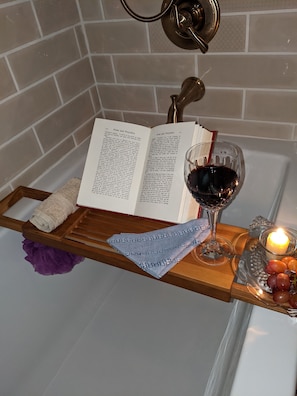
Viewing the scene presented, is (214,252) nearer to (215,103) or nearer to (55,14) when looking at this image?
(215,103)

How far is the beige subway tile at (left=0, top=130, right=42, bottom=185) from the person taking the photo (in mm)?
955

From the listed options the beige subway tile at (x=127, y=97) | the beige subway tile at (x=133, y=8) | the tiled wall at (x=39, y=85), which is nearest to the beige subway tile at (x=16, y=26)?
the tiled wall at (x=39, y=85)

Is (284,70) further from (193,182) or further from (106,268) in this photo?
(106,268)

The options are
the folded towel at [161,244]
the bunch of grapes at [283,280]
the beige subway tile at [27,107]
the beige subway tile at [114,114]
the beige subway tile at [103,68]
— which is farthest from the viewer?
the beige subway tile at [114,114]

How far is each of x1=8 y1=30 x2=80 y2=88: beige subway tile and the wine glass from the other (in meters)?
0.55

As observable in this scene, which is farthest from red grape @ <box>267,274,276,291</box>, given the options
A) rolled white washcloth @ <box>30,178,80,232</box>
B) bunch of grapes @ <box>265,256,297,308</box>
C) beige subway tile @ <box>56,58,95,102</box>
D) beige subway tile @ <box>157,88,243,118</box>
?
beige subway tile @ <box>56,58,95,102</box>

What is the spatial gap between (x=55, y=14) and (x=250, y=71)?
0.61m

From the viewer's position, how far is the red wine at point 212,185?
65 cm

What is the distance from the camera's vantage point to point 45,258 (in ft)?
2.95

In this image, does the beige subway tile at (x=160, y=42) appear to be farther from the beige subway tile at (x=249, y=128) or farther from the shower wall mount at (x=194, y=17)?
the beige subway tile at (x=249, y=128)

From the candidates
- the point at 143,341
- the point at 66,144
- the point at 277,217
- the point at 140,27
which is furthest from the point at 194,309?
the point at 140,27

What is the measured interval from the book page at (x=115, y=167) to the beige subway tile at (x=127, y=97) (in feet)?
1.18

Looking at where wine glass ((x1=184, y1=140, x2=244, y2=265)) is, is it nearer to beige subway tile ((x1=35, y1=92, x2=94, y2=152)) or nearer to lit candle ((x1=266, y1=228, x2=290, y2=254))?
lit candle ((x1=266, y1=228, x2=290, y2=254))

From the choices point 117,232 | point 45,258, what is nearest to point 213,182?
point 117,232
